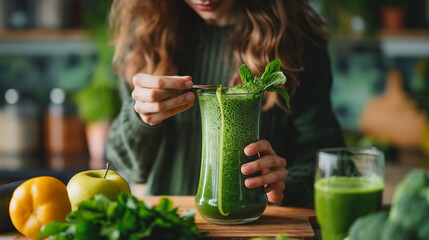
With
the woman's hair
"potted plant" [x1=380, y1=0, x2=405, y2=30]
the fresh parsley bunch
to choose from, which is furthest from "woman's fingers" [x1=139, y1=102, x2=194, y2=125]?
"potted plant" [x1=380, y1=0, x2=405, y2=30]

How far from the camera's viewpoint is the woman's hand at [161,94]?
3.03 ft

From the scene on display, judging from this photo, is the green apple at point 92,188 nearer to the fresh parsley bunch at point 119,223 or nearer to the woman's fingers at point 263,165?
the fresh parsley bunch at point 119,223

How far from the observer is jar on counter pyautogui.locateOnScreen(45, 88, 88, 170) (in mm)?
2658

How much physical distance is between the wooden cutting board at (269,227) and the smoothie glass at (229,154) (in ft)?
0.07

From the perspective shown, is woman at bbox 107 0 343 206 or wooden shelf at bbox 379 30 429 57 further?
wooden shelf at bbox 379 30 429 57

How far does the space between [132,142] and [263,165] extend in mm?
516

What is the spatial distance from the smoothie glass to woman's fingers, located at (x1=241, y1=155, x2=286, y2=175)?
0.04 ft

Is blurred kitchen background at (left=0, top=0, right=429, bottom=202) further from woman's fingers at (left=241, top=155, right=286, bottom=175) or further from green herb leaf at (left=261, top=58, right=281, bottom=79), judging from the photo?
green herb leaf at (left=261, top=58, right=281, bottom=79)

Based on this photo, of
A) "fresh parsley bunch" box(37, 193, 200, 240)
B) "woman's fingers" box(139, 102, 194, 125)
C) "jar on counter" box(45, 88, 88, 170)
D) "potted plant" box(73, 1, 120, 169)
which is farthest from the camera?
"jar on counter" box(45, 88, 88, 170)

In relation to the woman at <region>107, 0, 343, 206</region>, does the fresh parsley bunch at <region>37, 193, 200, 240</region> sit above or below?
below

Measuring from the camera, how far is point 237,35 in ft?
4.79

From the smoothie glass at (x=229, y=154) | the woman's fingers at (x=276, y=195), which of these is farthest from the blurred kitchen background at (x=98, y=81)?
the smoothie glass at (x=229, y=154)

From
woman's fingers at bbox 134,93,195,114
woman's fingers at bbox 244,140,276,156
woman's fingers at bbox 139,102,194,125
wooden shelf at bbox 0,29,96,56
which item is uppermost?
wooden shelf at bbox 0,29,96,56

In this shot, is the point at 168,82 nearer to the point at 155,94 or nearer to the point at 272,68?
the point at 155,94
